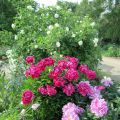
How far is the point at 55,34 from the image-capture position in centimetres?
714

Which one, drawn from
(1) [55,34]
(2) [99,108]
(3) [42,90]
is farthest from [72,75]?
(1) [55,34]

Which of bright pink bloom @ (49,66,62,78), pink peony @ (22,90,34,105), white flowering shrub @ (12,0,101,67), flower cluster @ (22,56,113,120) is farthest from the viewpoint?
white flowering shrub @ (12,0,101,67)

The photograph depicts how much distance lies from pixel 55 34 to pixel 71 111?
3.61m

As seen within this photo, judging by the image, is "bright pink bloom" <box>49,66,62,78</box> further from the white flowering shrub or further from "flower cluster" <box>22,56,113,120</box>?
the white flowering shrub

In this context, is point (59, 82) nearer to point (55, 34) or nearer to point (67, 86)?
point (67, 86)

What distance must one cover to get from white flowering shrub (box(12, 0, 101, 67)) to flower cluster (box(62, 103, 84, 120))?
3.16 metres

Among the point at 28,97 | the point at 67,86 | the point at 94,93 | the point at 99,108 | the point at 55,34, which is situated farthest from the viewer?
the point at 55,34

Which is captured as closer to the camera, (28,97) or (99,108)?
(99,108)

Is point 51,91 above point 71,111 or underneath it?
above

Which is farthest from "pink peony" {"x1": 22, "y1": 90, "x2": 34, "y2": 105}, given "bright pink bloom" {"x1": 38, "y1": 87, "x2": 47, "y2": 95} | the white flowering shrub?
the white flowering shrub

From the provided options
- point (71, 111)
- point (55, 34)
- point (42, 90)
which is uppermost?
point (55, 34)

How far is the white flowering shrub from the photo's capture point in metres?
7.11

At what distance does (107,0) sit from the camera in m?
24.2

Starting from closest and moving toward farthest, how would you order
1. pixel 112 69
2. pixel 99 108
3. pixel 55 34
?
pixel 99 108, pixel 55 34, pixel 112 69
